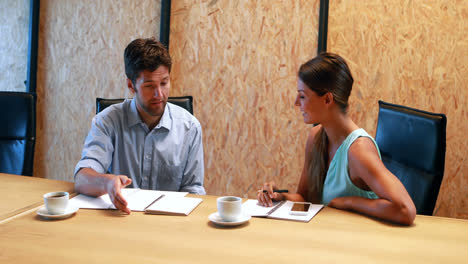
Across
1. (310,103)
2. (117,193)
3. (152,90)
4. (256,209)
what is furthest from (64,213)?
(310,103)

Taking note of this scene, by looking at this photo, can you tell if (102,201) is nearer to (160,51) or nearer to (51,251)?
(51,251)

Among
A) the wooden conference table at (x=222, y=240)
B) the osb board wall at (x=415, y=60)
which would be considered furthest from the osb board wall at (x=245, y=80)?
the wooden conference table at (x=222, y=240)

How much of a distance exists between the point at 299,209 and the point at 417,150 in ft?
1.61

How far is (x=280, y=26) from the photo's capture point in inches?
116

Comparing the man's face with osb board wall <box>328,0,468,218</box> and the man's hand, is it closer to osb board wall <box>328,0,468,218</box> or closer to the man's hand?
the man's hand

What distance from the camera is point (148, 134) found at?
1.96 m

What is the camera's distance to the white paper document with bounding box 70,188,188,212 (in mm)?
1479

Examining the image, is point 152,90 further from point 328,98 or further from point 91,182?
point 328,98

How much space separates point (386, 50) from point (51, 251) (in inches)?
95.2

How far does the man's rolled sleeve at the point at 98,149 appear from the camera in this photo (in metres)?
1.74

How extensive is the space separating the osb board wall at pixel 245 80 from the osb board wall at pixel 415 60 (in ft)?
0.95

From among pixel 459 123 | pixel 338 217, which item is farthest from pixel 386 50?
pixel 338 217

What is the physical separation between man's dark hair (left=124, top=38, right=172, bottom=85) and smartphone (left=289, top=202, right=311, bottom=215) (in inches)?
34.9

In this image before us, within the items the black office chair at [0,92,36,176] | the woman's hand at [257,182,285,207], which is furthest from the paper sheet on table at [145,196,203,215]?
the black office chair at [0,92,36,176]
